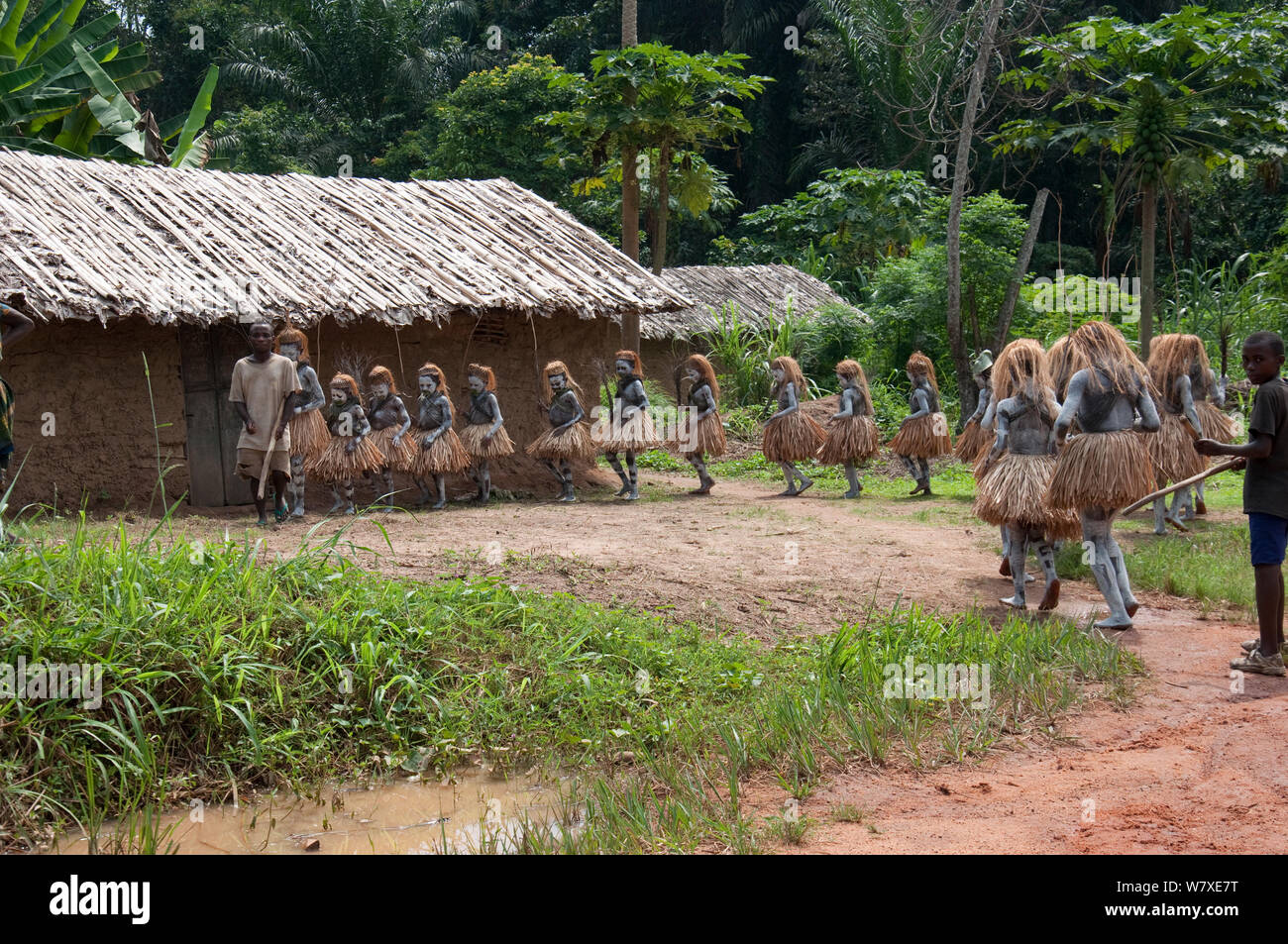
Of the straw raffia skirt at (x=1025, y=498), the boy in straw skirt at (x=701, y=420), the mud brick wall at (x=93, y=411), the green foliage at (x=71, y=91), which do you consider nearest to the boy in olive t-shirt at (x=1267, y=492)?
the straw raffia skirt at (x=1025, y=498)

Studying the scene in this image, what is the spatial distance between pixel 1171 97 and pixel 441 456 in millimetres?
7421

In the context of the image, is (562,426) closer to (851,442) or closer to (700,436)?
(700,436)

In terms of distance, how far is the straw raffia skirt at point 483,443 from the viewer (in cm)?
1114

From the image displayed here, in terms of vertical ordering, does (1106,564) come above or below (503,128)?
below

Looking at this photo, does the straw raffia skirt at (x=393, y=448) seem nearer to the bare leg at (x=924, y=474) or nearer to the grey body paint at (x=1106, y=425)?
the bare leg at (x=924, y=474)

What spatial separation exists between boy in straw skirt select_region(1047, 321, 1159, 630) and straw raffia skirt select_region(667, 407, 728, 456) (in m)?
5.68

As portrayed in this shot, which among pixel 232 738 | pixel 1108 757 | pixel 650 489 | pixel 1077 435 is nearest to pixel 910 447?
pixel 650 489

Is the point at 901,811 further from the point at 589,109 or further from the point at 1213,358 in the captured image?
the point at 1213,358

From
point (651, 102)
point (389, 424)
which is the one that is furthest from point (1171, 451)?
point (651, 102)

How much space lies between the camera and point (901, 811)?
4016mm

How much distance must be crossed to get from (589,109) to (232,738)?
1096cm

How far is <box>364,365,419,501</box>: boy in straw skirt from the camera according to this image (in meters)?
10.5

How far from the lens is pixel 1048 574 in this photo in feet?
22.6

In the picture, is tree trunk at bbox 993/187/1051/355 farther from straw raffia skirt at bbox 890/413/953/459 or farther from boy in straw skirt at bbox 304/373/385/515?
boy in straw skirt at bbox 304/373/385/515
